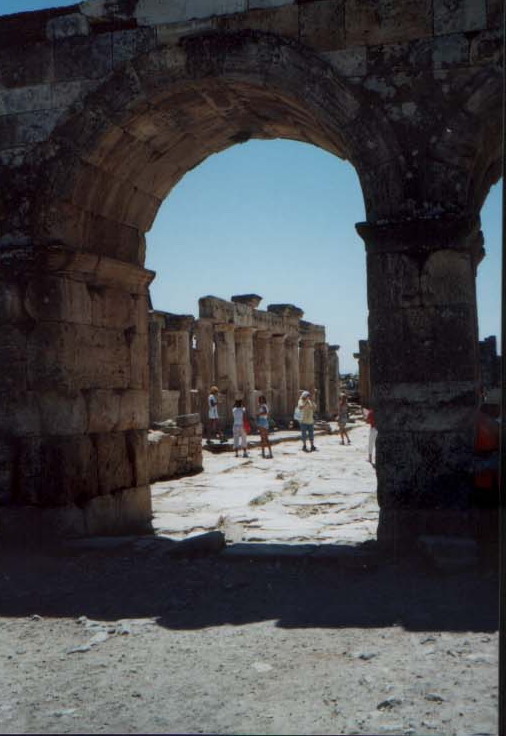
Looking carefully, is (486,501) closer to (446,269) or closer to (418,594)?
(418,594)

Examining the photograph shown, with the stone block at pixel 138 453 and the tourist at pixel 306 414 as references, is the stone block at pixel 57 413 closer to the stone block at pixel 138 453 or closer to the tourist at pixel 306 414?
the stone block at pixel 138 453

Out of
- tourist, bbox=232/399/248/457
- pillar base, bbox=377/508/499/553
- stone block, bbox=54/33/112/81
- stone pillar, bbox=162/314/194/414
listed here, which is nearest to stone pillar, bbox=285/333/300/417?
stone pillar, bbox=162/314/194/414

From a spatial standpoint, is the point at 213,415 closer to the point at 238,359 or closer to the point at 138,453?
the point at 238,359

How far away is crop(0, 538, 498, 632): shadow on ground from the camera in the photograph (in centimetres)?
520

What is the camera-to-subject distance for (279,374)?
102 feet

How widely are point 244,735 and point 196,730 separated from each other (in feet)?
1.31

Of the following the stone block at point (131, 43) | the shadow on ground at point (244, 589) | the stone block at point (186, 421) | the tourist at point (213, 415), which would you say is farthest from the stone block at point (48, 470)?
the tourist at point (213, 415)

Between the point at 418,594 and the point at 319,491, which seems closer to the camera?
the point at 418,594

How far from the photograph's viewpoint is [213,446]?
1964 cm

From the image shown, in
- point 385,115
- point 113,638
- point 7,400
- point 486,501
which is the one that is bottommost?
point 113,638

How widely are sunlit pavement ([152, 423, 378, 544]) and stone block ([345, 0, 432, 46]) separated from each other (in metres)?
4.21

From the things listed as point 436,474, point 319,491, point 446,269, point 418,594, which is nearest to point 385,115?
point 446,269

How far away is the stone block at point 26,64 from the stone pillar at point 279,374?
23.3 metres

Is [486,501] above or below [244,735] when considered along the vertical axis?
above
